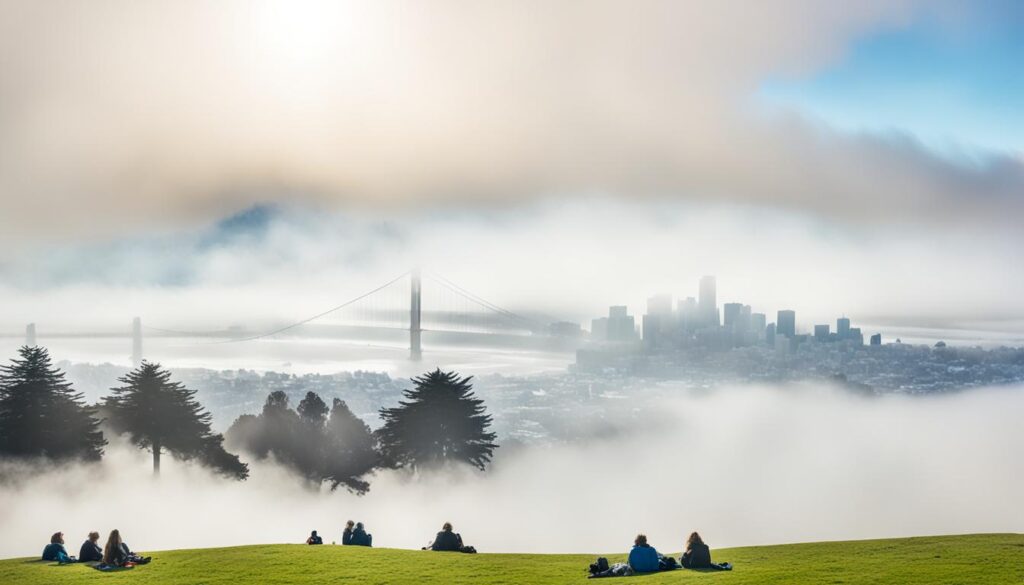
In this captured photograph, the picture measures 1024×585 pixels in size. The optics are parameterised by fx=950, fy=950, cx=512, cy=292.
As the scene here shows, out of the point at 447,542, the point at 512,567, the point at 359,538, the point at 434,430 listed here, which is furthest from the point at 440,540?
the point at 434,430

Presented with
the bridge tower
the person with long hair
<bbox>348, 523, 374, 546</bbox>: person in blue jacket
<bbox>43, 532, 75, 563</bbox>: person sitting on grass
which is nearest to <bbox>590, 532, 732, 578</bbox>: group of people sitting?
<bbox>348, 523, 374, 546</bbox>: person in blue jacket

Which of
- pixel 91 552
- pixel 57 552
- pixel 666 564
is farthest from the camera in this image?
pixel 57 552

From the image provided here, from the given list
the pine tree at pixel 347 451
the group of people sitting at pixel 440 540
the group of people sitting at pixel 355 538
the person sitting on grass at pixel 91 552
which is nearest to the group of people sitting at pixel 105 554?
the person sitting on grass at pixel 91 552

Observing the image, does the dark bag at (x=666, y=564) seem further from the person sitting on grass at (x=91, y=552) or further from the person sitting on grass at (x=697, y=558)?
the person sitting on grass at (x=91, y=552)

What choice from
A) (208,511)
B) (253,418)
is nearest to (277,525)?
(208,511)

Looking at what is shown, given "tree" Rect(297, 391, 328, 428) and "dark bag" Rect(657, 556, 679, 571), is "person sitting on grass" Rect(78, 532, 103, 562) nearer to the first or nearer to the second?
"dark bag" Rect(657, 556, 679, 571)

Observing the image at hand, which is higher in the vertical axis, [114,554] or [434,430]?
[114,554]

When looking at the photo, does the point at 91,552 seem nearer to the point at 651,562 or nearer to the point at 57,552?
the point at 57,552
